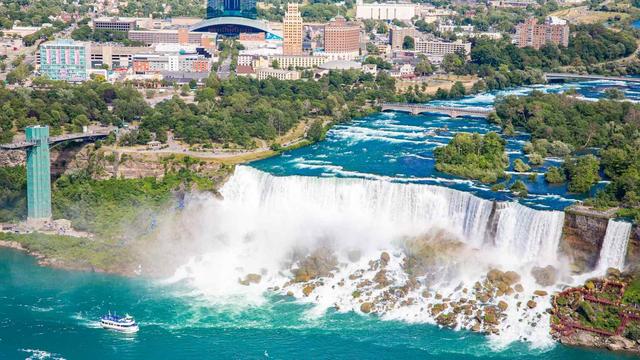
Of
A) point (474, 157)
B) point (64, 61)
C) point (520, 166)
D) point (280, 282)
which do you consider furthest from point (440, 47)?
point (280, 282)

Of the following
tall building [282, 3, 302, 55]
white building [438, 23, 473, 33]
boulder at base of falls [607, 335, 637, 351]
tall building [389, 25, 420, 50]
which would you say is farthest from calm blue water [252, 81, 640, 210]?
white building [438, 23, 473, 33]

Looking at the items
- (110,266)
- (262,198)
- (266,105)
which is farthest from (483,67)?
(110,266)

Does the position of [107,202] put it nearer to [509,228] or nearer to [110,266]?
[110,266]

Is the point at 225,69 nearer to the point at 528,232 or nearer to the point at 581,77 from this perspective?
the point at 581,77

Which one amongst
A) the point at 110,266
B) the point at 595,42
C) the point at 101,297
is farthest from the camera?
the point at 595,42

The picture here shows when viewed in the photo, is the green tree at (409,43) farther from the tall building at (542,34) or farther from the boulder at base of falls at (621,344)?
the boulder at base of falls at (621,344)
